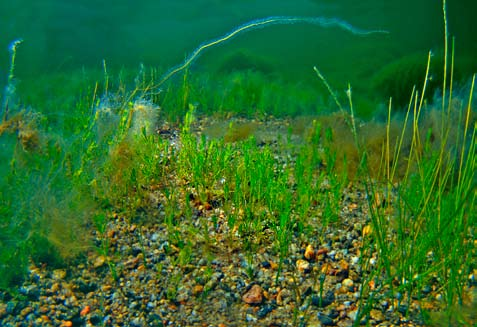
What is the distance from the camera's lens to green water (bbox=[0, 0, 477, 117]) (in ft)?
43.0

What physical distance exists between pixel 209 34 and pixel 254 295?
81.1ft

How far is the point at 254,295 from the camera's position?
2.38 m

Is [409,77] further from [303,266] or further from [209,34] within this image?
[209,34]

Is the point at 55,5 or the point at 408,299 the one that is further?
the point at 55,5

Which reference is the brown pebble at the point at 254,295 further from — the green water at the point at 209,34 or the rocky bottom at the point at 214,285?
the green water at the point at 209,34

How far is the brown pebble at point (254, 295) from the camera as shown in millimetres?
2353

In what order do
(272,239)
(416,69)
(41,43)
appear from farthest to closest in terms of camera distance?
(41,43) → (416,69) → (272,239)

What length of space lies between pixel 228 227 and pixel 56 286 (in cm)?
120

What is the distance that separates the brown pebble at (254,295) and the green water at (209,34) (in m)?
7.57

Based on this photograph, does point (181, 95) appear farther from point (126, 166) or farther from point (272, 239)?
point (272, 239)

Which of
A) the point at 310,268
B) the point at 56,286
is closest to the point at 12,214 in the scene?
the point at 56,286

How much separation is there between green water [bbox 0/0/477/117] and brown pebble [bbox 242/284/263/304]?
757cm

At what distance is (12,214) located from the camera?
2566mm

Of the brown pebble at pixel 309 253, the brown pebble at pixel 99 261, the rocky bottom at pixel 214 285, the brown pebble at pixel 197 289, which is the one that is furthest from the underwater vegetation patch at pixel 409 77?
the brown pebble at pixel 99 261
